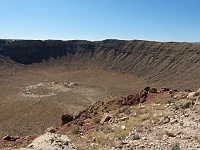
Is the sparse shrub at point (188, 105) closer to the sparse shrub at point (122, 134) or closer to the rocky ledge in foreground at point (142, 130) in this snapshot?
the rocky ledge in foreground at point (142, 130)

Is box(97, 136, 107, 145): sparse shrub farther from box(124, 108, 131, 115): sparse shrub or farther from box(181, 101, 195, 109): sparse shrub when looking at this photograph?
box(181, 101, 195, 109): sparse shrub

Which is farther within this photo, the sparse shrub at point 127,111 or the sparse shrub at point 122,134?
the sparse shrub at point 127,111

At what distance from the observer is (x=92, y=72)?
88062mm

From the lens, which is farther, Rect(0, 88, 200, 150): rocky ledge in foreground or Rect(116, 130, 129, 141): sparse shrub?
Rect(116, 130, 129, 141): sparse shrub

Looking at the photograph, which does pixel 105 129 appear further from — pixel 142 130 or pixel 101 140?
pixel 142 130

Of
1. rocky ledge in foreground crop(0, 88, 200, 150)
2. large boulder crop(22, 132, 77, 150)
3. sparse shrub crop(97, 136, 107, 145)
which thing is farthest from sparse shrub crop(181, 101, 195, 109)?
large boulder crop(22, 132, 77, 150)

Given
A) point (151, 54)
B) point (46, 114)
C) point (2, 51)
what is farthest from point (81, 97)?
point (2, 51)

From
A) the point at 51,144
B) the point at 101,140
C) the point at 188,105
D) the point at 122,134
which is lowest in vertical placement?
the point at 101,140

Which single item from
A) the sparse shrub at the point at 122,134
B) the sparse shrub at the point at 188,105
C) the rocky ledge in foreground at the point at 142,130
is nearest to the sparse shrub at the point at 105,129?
the rocky ledge in foreground at the point at 142,130

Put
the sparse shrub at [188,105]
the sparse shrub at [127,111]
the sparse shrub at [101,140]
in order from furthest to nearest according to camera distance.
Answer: the sparse shrub at [127,111]
the sparse shrub at [188,105]
the sparse shrub at [101,140]

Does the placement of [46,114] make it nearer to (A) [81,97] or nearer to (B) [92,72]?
(A) [81,97]

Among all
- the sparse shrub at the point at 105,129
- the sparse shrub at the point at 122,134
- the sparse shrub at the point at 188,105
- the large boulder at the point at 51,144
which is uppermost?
the sparse shrub at the point at 188,105

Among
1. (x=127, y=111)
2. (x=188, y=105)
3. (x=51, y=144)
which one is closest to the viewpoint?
(x=51, y=144)

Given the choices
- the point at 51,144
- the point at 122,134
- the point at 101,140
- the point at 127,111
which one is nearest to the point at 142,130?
the point at 122,134
